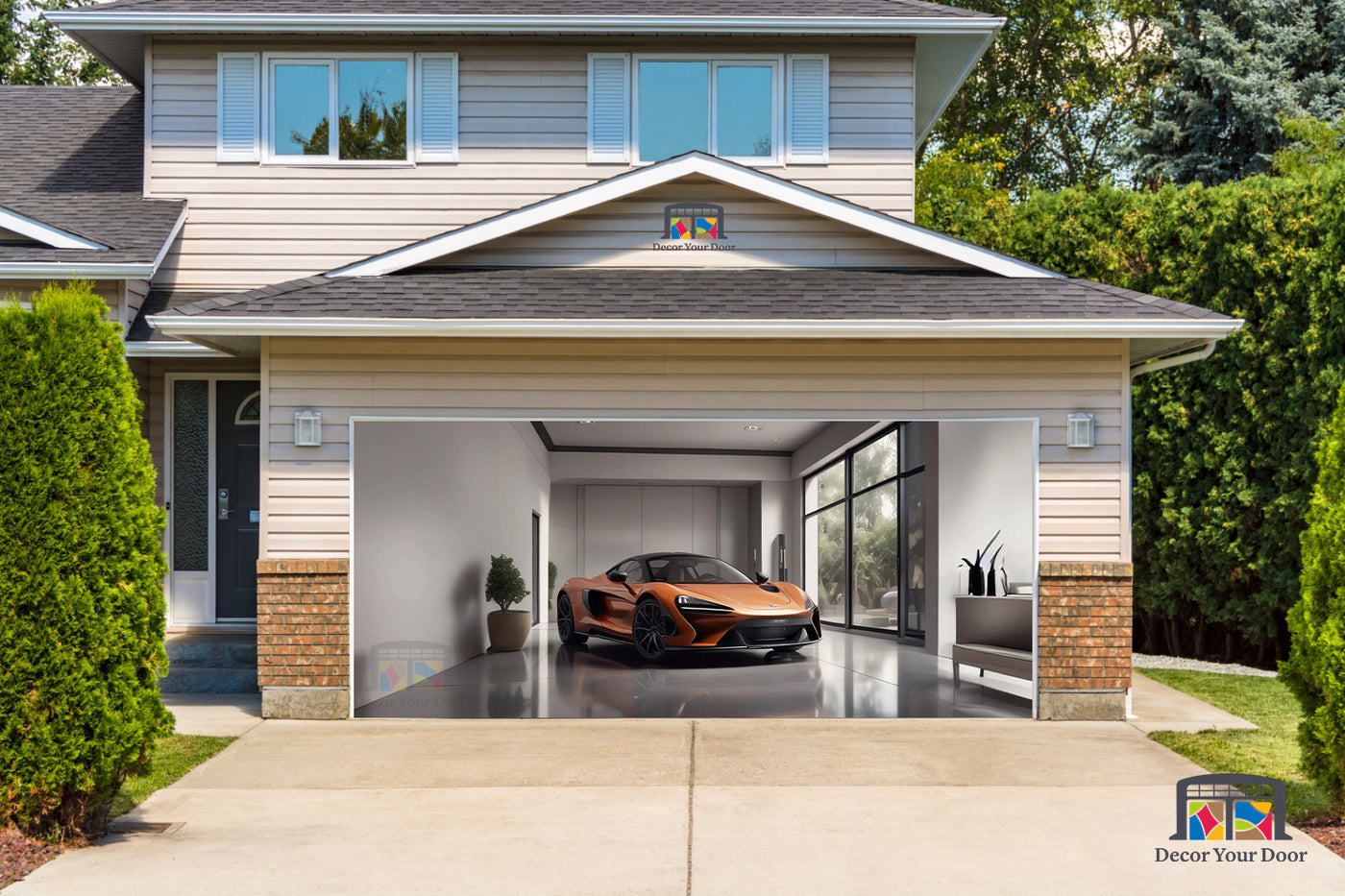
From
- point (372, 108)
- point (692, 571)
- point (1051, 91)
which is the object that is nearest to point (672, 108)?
point (372, 108)

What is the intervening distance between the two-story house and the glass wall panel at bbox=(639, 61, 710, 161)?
0.03m

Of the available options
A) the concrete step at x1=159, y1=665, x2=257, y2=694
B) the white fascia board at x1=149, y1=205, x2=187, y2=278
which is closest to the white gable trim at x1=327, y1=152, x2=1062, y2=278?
the white fascia board at x1=149, y1=205, x2=187, y2=278

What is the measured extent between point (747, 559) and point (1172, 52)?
1301 centimetres

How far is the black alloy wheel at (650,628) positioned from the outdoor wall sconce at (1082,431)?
518 centimetres

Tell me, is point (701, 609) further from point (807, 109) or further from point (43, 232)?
point (43, 232)

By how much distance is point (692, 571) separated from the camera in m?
13.4

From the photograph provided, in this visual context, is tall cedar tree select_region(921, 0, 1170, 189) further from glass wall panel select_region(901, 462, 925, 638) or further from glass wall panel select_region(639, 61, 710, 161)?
glass wall panel select_region(639, 61, 710, 161)

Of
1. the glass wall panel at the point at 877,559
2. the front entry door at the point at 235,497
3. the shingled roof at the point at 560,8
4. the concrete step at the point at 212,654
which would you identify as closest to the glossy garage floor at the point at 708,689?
the concrete step at the point at 212,654

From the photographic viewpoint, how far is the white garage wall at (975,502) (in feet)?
46.0

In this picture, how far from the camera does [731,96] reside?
1212cm

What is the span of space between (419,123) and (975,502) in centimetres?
768

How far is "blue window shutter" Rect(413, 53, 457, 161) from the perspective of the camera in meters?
11.9

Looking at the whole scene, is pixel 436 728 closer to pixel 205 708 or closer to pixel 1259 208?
pixel 205 708

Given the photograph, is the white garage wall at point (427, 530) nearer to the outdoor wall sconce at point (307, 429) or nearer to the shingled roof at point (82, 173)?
the outdoor wall sconce at point (307, 429)
